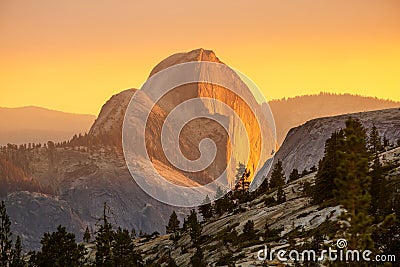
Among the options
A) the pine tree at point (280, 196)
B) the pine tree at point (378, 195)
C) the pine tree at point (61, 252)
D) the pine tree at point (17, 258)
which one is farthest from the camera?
the pine tree at point (280, 196)

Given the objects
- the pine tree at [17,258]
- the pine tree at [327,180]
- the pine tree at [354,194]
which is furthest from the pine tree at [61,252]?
the pine tree at [354,194]

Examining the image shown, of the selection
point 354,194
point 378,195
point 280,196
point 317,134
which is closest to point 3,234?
point 280,196

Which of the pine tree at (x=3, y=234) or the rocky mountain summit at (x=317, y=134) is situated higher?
the rocky mountain summit at (x=317, y=134)

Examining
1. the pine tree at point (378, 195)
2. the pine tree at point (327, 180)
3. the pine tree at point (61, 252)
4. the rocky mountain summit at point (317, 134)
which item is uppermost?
the rocky mountain summit at point (317, 134)

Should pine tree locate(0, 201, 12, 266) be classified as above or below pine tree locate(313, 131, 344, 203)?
below

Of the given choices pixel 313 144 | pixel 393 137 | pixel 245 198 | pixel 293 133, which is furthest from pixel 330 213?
pixel 293 133

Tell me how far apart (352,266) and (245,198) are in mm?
67850

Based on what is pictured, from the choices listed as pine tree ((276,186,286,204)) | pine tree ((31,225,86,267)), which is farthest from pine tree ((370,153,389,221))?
pine tree ((31,225,86,267))

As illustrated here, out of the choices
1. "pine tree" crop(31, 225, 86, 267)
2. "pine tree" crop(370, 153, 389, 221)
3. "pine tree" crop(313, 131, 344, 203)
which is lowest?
"pine tree" crop(31, 225, 86, 267)

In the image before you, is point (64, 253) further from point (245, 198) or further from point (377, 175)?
point (245, 198)

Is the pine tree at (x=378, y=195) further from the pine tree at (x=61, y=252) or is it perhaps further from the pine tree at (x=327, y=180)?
the pine tree at (x=61, y=252)

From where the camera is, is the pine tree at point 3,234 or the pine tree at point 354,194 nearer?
the pine tree at point 354,194

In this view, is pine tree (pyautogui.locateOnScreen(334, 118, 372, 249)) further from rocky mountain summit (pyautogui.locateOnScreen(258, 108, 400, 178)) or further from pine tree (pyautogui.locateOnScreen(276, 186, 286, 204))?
rocky mountain summit (pyautogui.locateOnScreen(258, 108, 400, 178))

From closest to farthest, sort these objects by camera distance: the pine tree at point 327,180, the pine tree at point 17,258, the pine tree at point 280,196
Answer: the pine tree at point 327,180, the pine tree at point 17,258, the pine tree at point 280,196
